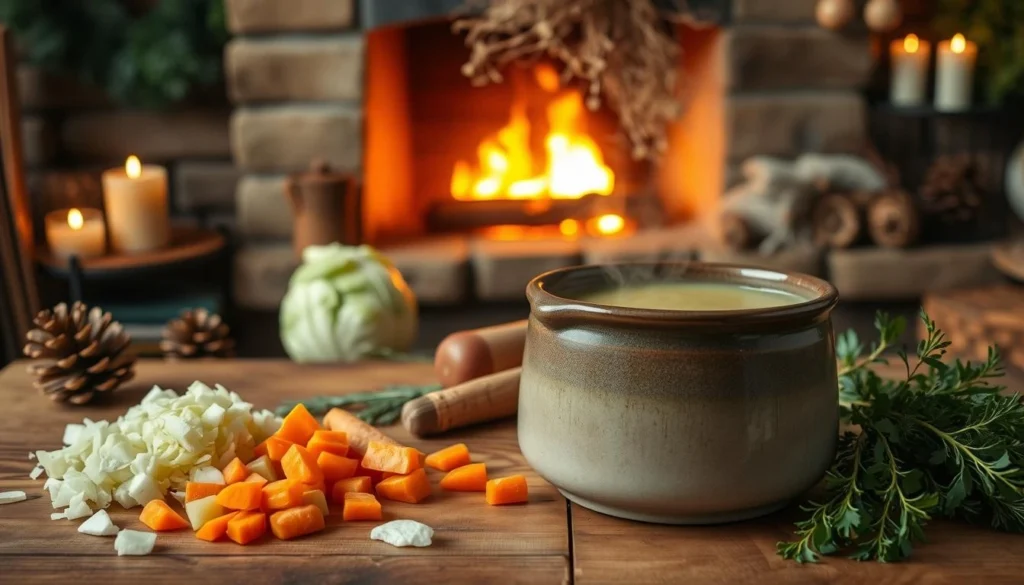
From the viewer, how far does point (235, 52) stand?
236 centimetres

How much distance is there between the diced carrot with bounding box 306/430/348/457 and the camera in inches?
29.5

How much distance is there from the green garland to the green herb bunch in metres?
2.12

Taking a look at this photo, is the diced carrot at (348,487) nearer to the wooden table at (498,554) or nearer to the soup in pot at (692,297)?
the wooden table at (498,554)

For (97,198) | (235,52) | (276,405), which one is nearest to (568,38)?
(235,52)

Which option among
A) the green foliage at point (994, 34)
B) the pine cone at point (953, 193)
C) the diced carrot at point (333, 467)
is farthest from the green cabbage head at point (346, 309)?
the green foliage at point (994, 34)

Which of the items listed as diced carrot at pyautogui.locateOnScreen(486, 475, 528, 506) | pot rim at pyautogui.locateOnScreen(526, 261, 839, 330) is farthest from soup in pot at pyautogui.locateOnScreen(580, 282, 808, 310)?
diced carrot at pyautogui.locateOnScreen(486, 475, 528, 506)

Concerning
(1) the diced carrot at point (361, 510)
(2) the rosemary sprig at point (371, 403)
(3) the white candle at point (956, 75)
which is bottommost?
(1) the diced carrot at point (361, 510)

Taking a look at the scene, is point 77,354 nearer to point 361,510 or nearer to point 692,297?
point 361,510

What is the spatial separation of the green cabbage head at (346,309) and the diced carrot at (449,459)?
1.66ft

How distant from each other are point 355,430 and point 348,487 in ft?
0.32

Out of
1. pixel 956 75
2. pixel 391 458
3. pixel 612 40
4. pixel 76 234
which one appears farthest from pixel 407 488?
pixel 956 75

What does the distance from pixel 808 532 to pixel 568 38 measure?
88.5 inches

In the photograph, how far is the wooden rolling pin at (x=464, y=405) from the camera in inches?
33.5

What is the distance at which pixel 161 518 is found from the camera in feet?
2.20
